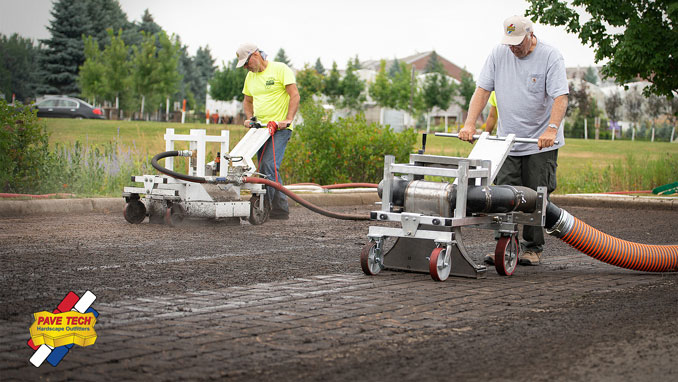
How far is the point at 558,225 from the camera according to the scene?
692 cm

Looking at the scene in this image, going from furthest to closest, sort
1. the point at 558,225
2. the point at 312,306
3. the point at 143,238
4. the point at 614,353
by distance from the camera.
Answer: the point at 143,238 → the point at 558,225 → the point at 312,306 → the point at 614,353

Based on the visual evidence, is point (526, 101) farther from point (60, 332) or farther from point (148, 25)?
point (148, 25)

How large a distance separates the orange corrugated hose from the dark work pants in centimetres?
47

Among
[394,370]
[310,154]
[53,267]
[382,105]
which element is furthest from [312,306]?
[382,105]

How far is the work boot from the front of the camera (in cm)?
739

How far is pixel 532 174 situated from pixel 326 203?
5849mm

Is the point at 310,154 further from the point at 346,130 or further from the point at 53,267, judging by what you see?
the point at 53,267

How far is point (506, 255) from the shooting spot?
6672 millimetres

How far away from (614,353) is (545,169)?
11.0 feet

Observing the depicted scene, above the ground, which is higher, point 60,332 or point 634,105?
point 634,105

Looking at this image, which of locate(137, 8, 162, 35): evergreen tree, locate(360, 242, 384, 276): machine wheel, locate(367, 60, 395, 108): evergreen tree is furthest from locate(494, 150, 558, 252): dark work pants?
locate(137, 8, 162, 35): evergreen tree

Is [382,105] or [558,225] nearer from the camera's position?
[558,225]

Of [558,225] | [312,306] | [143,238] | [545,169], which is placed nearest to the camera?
[312,306]

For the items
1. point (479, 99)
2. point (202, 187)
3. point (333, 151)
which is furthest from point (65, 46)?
point (479, 99)
